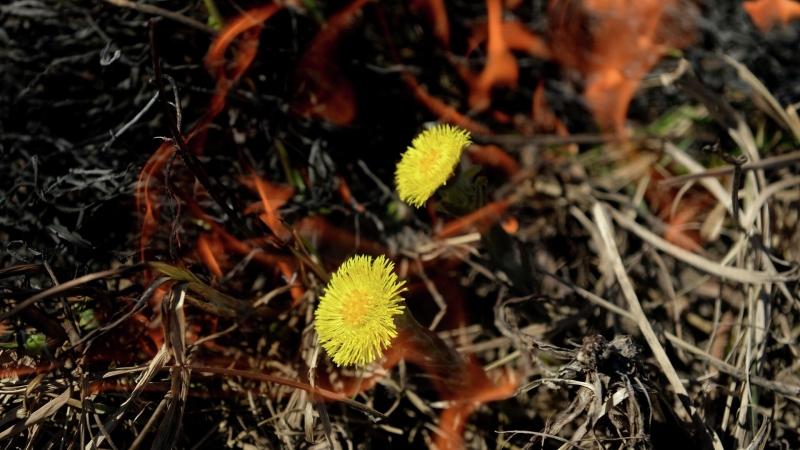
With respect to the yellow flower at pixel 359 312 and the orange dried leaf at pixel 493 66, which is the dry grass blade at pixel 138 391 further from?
the orange dried leaf at pixel 493 66

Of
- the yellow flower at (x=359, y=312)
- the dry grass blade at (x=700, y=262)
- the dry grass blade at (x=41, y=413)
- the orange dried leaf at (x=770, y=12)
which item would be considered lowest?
the dry grass blade at (x=41, y=413)

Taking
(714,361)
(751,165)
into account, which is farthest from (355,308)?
(751,165)

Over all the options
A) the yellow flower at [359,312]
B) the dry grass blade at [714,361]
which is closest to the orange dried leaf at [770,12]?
the dry grass blade at [714,361]

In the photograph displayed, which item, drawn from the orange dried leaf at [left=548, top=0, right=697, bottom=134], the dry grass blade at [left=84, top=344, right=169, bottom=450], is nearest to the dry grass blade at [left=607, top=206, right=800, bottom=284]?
the orange dried leaf at [left=548, top=0, right=697, bottom=134]

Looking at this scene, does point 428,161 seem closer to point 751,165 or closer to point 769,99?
point 751,165

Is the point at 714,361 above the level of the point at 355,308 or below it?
below
